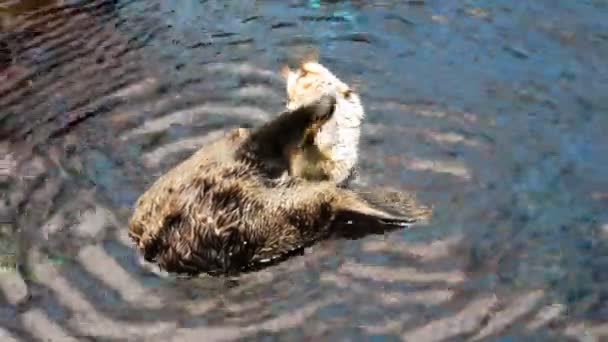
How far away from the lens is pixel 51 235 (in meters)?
5.12

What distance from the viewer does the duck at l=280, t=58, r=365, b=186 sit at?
5453 mm

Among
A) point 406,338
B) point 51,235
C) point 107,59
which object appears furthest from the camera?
point 107,59

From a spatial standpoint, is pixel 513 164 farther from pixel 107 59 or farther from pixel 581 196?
pixel 107 59

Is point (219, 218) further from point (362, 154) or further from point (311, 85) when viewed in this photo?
point (311, 85)

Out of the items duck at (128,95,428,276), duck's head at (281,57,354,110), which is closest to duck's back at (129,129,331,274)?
duck at (128,95,428,276)

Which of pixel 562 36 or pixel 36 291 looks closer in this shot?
pixel 36 291

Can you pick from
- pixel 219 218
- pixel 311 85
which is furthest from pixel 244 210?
pixel 311 85

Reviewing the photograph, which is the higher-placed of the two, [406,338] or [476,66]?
[476,66]

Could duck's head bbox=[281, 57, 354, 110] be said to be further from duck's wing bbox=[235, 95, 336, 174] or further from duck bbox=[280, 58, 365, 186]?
duck's wing bbox=[235, 95, 336, 174]

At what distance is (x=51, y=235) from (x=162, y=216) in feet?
2.45

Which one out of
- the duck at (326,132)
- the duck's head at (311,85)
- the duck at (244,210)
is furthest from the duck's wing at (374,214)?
the duck's head at (311,85)

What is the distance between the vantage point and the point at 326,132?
5746 millimetres

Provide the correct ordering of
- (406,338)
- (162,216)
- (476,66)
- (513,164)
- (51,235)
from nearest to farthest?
1. (406,338)
2. (162,216)
3. (51,235)
4. (513,164)
5. (476,66)

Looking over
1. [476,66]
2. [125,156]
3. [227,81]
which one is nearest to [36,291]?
[125,156]
